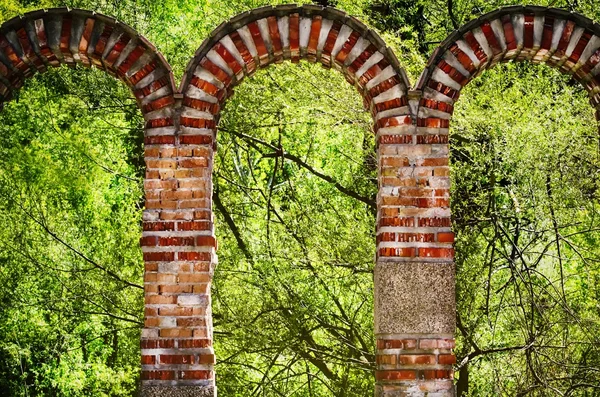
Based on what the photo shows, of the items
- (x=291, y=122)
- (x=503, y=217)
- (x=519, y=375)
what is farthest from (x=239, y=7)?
(x=519, y=375)

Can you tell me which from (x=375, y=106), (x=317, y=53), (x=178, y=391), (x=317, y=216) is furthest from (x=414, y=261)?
(x=317, y=216)

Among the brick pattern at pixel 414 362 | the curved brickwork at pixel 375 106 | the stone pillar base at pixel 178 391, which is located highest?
the curved brickwork at pixel 375 106

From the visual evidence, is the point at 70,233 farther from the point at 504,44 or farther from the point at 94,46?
the point at 504,44

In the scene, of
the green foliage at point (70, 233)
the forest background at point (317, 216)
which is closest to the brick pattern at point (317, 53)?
the forest background at point (317, 216)

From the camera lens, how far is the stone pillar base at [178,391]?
6.89 meters

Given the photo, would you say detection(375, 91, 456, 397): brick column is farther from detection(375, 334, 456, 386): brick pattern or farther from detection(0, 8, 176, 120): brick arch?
detection(0, 8, 176, 120): brick arch

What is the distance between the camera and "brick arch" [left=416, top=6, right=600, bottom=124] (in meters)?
7.22

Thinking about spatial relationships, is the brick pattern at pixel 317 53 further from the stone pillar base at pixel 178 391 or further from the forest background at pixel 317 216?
the forest background at pixel 317 216

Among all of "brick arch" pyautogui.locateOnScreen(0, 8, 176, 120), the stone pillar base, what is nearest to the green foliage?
"brick arch" pyautogui.locateOnScreen(0, 8, 176, 120)

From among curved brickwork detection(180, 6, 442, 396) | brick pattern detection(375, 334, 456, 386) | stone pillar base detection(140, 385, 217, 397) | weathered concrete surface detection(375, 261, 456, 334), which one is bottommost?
stone pillar base detection(140, 385, 217, 397)

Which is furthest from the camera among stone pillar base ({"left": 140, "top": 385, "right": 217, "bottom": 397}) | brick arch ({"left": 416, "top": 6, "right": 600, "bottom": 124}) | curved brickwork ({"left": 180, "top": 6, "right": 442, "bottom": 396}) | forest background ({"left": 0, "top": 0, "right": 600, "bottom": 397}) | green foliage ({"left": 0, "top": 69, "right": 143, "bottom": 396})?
green foliage ({"left": 0, "top": 69, "right": 143, "bottom": 396})

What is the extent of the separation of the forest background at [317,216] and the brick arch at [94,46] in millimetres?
3815

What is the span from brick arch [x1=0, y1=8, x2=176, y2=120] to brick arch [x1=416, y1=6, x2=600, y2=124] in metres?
1.78

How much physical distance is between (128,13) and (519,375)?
7.09 m
